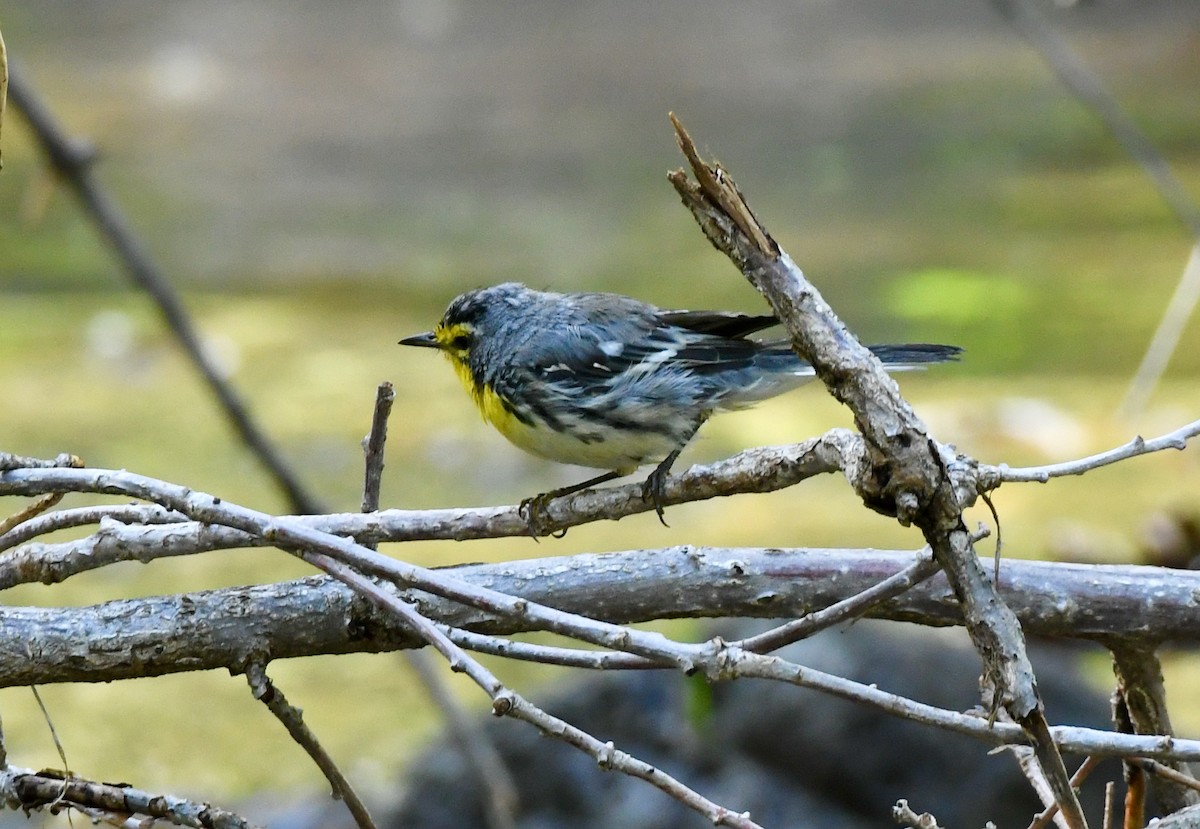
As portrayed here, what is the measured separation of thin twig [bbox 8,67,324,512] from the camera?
2.81 meters

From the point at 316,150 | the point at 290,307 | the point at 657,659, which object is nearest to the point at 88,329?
the point at 290,307

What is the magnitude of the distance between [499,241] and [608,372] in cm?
868

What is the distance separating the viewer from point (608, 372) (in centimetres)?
324

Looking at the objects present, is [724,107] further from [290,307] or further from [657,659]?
[657,659]

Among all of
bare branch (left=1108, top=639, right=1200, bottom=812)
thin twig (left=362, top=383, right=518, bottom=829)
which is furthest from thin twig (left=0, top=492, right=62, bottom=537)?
bare branch (left=1108, top=639, right=1200, bottom=812)

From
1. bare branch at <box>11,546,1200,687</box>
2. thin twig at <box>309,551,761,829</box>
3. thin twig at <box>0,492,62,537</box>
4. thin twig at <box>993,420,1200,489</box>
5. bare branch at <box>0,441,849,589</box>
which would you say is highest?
thin twig at <box>0,492,62,537</box>

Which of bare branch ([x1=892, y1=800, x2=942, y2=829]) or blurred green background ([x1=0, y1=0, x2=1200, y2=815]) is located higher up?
blurred green background ([x1=0, y1=0, x2=1200, y2=815])

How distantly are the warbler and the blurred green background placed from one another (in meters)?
0.53

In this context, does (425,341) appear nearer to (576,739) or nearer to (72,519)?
(72,519)

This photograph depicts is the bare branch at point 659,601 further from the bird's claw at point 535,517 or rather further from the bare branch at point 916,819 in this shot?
the bare branch at point 916,819

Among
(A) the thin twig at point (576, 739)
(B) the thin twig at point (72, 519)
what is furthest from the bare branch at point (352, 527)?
(A) the thin twig at point (576, 739)

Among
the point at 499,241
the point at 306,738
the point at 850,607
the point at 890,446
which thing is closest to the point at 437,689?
the point at 306,738

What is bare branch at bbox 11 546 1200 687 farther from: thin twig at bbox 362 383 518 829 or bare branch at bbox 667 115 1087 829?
bare branch at bbox 667 115 1087 829

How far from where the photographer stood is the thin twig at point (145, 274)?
2.81 meters
